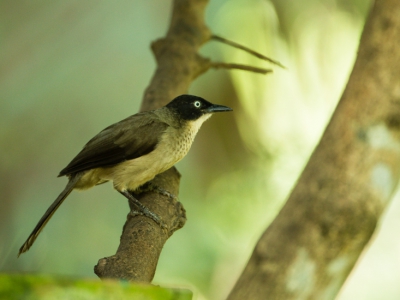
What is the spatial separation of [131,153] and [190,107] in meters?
0.58

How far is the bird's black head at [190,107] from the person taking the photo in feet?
12.0

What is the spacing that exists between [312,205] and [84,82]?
4697 millimetres

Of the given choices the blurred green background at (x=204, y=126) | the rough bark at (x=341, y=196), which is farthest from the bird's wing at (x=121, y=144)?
the blurred green background at (x=204, y=126)

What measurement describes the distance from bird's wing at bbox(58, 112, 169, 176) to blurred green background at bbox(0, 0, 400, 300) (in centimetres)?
215

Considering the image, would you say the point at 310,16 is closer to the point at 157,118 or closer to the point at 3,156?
the point at 157,118

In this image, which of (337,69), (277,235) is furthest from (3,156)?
(277,235)

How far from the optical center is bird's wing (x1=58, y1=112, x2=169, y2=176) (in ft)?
10.9

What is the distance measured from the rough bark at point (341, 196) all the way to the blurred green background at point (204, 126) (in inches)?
132

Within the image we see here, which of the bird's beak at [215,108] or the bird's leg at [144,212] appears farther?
the bird's beak at [215,108]

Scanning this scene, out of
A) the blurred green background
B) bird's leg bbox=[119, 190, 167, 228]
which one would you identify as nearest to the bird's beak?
bird's leg bbox=[119, 190, 167, 228]

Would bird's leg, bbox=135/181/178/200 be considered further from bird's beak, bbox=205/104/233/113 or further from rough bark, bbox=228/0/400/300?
rough bark, bbox=228/0/400/300

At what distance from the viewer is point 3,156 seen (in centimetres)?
559

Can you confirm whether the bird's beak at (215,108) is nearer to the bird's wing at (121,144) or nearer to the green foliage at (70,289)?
the bird's wing at (121,144)

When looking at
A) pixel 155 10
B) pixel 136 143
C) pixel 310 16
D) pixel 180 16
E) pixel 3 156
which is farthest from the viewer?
pixel 155 10
